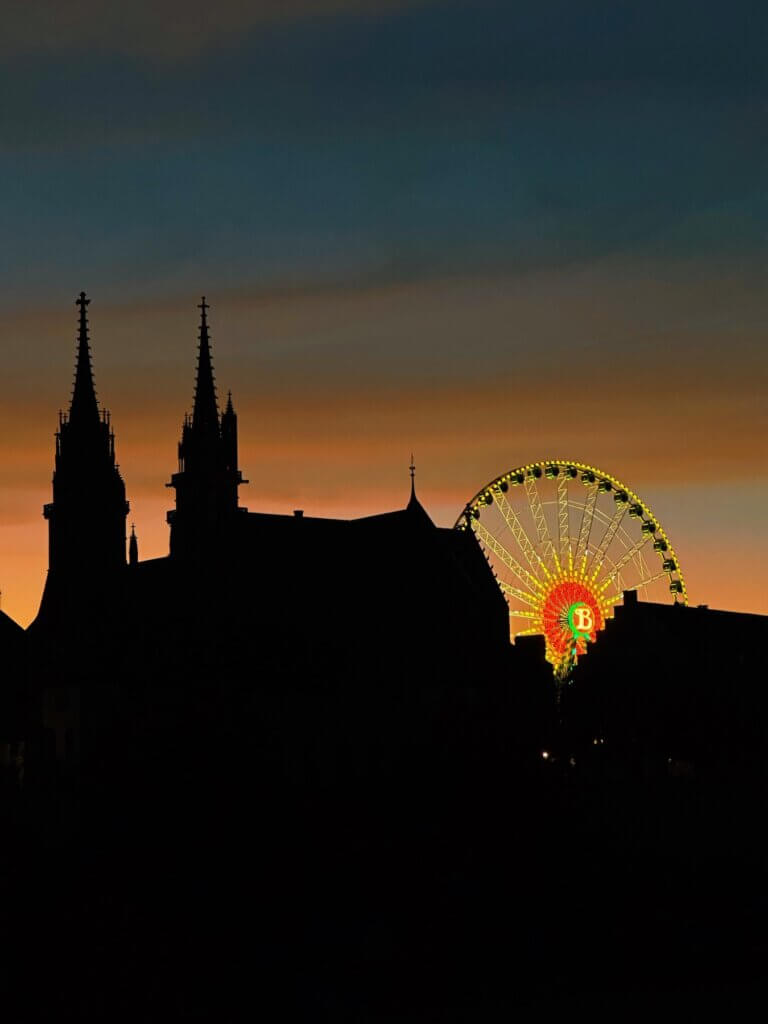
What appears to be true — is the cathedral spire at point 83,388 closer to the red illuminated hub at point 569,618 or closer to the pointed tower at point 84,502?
the pointed tower at point 84,502

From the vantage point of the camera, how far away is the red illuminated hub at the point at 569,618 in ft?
490

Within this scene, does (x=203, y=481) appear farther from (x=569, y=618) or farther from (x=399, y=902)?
(x=399, y=902)

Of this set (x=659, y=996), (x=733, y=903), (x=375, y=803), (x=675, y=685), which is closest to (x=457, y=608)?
(x=675, y=685)

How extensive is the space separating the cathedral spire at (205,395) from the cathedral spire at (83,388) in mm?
6807

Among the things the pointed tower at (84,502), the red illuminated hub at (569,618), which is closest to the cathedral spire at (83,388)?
the pointed tower at (84,502)

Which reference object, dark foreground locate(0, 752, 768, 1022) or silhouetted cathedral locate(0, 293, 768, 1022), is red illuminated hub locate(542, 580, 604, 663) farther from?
dark foreground locate(0, 752, 768, 1022)

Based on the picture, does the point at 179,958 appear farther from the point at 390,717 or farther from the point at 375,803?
the point at 390,717

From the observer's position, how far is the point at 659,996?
3903 inches

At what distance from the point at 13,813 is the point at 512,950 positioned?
2467 centimetres

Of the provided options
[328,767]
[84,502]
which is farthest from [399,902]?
[84,502]

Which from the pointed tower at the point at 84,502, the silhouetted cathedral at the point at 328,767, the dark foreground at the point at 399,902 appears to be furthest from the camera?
the pointed tower at the point at 84,502

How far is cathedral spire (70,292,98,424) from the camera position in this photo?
14425 cm

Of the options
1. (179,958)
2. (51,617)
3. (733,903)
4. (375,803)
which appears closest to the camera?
(179,958)

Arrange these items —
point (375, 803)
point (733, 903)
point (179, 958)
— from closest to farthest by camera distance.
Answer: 1. point (179, 958)
2. point (733, 903)
3. point (375, 803)
